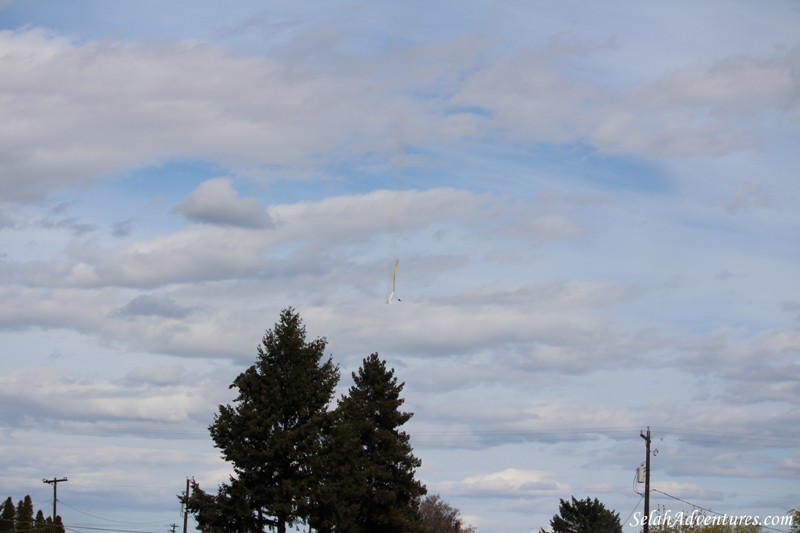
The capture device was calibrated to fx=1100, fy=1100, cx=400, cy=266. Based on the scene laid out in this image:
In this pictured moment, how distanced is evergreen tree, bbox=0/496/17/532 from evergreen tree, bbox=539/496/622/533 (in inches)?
2103

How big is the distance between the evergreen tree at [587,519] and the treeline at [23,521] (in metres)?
49.3

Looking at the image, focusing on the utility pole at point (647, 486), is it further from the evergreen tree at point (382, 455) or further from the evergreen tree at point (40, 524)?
the evergreen tree at point (40, 524)

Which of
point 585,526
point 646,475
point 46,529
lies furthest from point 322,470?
point 46,529

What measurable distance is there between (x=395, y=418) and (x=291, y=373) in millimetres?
15330

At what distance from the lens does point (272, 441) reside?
54688 millimetres

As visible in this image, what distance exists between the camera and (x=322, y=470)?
2163 inches

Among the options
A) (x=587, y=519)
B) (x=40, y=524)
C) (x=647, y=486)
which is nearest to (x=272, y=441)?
(x=647, y=486)

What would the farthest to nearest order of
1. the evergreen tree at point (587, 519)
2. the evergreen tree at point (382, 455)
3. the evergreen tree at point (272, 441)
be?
1. the evergreen tree at point (587, 519)
2. the evergreen tree at point (382, 455)
3. the evergreen tree at point (272, 441)

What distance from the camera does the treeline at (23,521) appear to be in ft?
358

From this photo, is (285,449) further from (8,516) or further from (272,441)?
(8,516)

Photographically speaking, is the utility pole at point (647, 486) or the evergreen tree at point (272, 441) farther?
the utility pole at point (647, 486)

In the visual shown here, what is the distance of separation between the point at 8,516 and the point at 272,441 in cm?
6748

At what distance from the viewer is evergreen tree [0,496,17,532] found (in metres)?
109

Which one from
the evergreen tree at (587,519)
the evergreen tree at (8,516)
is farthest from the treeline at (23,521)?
the evergreen tree at (587,519)
